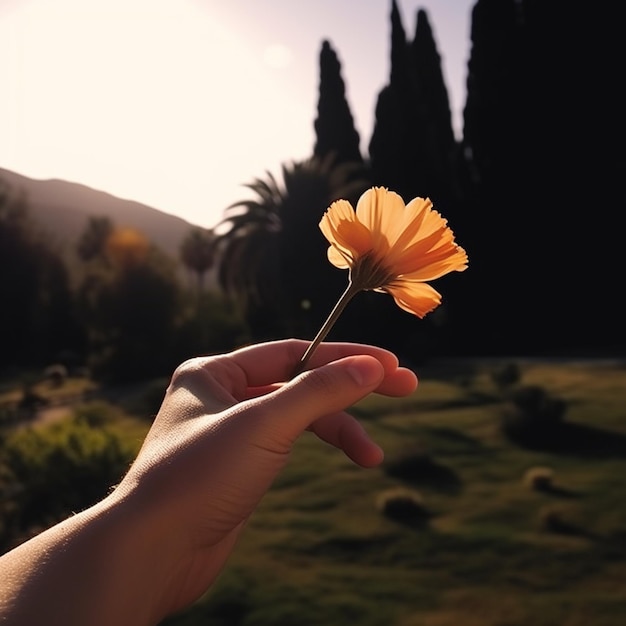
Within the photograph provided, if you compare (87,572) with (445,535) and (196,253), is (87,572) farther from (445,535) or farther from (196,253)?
(196,253)

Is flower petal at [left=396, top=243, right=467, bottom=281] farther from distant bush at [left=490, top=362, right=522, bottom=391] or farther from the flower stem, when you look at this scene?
distant bush at [left=490, top=362, right=522, bottom=391]

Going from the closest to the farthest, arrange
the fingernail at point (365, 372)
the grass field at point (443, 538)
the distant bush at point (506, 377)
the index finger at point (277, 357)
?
the fingernail at point (365, 372), the index finger at point (277, 357), the grass field at point (443, 538), the distant bush at point (506, 377)

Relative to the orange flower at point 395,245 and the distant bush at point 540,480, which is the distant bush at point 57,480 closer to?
the distant bush at point 540,480

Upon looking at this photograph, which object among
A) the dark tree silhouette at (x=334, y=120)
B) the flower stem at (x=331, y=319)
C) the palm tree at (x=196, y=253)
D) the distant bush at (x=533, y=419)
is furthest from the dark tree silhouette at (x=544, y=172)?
the palm tree at (x=196, y=253)

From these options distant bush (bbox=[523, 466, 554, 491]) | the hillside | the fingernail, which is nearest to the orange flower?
the fingernail

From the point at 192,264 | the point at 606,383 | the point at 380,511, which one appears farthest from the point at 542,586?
the point at 192,264

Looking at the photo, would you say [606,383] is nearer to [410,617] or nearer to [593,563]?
[593,563]

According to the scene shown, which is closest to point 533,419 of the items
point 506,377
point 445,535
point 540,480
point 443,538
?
point 540,480
